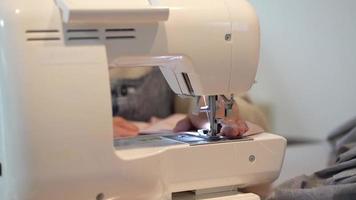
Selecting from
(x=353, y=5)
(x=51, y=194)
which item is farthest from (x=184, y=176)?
(x=353, y=5)

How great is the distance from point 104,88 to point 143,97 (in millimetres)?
1666

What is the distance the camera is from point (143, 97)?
2.55m

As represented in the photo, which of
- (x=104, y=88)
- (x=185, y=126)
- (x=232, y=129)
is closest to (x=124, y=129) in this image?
(x=185, y=126)

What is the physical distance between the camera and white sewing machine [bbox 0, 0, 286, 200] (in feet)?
2.76

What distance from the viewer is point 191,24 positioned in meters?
0.94

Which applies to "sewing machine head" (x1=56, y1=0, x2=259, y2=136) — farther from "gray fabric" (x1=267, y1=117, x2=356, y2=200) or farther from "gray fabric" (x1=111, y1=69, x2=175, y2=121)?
"gray fabric" (x1=111, y1=69, x2=175, y2=121)

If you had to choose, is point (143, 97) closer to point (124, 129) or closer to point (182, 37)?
point (124, 129)

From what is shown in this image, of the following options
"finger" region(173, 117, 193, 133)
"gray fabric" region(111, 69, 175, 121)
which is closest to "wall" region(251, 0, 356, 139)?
"gray fabric" region(111, 69, 175, 121)

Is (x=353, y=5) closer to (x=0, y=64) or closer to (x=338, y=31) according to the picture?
(x=338, y=31)

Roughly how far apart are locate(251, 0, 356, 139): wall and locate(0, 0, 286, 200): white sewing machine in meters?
0.94

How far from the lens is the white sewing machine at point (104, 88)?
84 cm

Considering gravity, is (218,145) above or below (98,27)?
below

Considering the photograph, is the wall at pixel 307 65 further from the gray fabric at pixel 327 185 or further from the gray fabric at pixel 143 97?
the gray fabric at pixel 327 185

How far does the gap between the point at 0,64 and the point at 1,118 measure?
0.08 metres
